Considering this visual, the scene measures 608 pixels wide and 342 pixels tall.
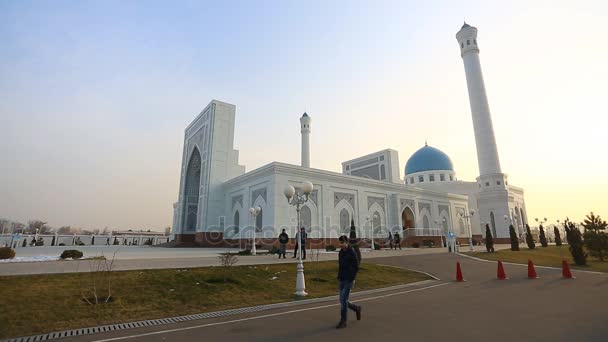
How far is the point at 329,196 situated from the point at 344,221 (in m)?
3.12

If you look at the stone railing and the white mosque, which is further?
the stone railing

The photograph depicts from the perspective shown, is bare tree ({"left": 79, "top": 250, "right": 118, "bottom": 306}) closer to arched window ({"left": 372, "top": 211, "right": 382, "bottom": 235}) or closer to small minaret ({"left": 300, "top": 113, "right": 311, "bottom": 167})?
arched window ({"left": 372, "top": 211, "right": 382, "bottom": 235})

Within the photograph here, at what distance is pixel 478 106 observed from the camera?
128 feet

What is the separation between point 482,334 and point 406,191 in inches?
1307

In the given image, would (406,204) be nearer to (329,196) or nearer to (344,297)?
(329,196)

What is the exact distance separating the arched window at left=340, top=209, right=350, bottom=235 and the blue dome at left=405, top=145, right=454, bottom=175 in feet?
91.5

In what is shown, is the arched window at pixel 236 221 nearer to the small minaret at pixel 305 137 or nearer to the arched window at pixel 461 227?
the small minaret at pixel 305 137

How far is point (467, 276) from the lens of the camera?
1266 centimetres

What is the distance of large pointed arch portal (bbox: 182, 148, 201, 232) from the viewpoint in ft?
126

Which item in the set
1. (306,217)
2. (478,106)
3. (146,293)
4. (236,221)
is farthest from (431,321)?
(478,106)

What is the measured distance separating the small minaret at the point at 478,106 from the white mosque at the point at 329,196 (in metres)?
0.11

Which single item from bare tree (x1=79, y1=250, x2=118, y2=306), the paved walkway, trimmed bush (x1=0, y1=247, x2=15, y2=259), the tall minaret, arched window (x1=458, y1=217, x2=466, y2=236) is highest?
the tall minaret

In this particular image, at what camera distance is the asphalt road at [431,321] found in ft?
15.8

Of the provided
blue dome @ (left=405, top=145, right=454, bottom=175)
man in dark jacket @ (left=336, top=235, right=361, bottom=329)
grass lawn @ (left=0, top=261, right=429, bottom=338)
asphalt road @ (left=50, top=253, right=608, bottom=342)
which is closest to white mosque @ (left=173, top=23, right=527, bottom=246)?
blue dome @ (left=405, top=145, right=454, bottom=175)
